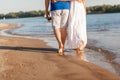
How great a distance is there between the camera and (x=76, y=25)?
7953 mm

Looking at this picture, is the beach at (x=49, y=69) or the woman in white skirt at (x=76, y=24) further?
the woman in white skirt at (x=76, y=24)

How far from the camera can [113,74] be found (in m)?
5.37

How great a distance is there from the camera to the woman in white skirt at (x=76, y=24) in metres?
7.85

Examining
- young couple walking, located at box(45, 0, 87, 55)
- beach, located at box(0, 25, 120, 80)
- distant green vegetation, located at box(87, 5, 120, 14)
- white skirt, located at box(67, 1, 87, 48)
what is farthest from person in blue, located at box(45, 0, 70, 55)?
distant green vegetation, located at box(87, 5, 120, 14)

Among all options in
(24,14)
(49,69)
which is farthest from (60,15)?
(24,14)

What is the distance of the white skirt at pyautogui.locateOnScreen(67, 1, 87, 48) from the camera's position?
7.85m

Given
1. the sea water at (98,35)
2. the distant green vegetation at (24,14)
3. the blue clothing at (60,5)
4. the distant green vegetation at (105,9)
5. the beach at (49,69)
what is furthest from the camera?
the distant green vegetation at (24,14)

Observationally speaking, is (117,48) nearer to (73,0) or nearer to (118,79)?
(73,0)

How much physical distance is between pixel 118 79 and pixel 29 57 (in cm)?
283

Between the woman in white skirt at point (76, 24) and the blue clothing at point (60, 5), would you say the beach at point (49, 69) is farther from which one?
the blue clothing at point (60, 5)

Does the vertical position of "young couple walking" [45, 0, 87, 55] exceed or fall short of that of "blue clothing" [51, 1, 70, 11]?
→ it falls short

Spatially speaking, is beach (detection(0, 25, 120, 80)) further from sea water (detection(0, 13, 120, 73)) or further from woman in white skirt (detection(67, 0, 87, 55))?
woman in white skirt (detection(67, 0, 87, 55))

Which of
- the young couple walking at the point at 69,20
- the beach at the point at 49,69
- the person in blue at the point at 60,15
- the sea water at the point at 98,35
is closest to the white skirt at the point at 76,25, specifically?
the young couple walking at the point at 69,20

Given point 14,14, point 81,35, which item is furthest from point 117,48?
point 14,14
